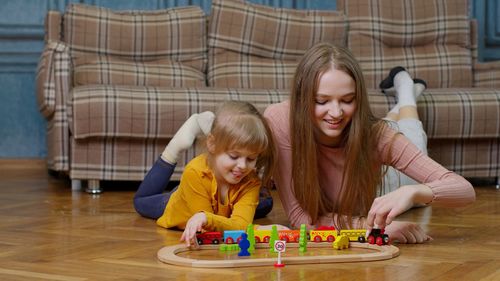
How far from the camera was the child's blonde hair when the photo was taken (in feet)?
6.99

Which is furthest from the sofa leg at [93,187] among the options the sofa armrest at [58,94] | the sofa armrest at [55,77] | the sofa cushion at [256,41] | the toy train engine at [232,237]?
the toy train engine at [232,237]

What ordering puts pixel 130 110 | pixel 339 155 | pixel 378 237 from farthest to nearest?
1. pixel 130 110
2. pixel 339 155
3. pixel 378 237

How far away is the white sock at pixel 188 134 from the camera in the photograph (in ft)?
8.39

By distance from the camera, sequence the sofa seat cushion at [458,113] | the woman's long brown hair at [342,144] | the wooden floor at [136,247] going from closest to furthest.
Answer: the wooden floor at [136,247] → the woman's long brown hair at [342,144] → the sofa seat cushion at [458,113]

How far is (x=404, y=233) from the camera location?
2.10m

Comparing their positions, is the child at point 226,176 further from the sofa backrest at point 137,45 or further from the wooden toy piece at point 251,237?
the sofa backrest at point 137,45

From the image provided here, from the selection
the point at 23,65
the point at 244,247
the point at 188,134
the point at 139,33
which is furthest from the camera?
the point at 23,65

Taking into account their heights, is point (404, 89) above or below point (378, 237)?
above

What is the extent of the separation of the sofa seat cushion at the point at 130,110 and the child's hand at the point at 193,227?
1.31m

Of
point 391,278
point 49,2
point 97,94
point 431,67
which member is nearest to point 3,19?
point 49,2

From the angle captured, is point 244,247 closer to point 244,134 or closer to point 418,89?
point 244,134

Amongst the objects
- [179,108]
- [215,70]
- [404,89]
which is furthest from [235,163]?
[215,70]

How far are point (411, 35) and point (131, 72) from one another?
1288mm

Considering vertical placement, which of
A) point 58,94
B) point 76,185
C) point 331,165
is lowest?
point 76,185
